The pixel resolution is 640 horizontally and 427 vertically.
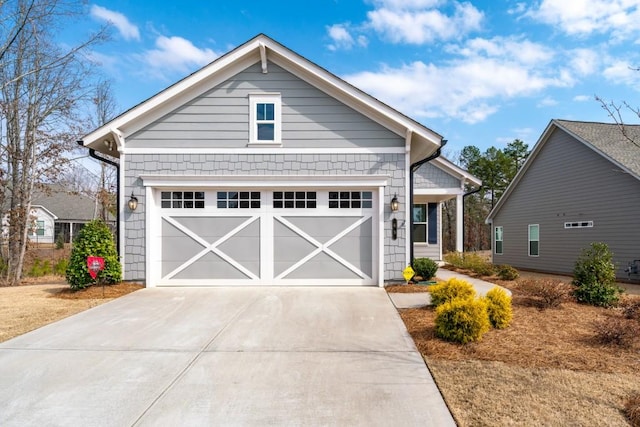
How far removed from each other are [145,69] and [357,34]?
8.28m

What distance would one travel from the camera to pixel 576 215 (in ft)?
47.6

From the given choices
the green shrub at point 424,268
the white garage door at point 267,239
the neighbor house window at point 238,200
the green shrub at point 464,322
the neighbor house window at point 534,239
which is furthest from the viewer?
the neighbor house window at point 534,239

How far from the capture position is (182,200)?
928 cm

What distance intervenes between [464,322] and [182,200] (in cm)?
707

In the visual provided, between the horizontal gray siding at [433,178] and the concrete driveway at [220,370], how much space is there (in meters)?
10.5

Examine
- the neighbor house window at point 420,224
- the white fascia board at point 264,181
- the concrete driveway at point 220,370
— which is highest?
the white fascia board at point 264,181

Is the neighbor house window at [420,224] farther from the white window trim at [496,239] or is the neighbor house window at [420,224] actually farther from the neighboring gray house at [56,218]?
the neighboring gray house at [56,218]

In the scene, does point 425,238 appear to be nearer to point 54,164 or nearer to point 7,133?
point 54,164

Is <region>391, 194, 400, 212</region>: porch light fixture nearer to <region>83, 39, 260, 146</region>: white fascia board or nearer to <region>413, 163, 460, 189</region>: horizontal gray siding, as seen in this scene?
<region>83, 39, 260, 146</region>: white fascia board

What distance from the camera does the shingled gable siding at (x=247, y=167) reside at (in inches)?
355

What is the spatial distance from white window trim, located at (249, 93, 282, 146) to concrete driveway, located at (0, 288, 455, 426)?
4216 mm

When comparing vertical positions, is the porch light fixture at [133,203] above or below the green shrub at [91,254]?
above

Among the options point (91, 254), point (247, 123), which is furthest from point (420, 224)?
point (91, 254)

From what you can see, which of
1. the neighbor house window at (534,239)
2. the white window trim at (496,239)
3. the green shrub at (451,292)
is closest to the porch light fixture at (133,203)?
the green shrub at (451,292)
